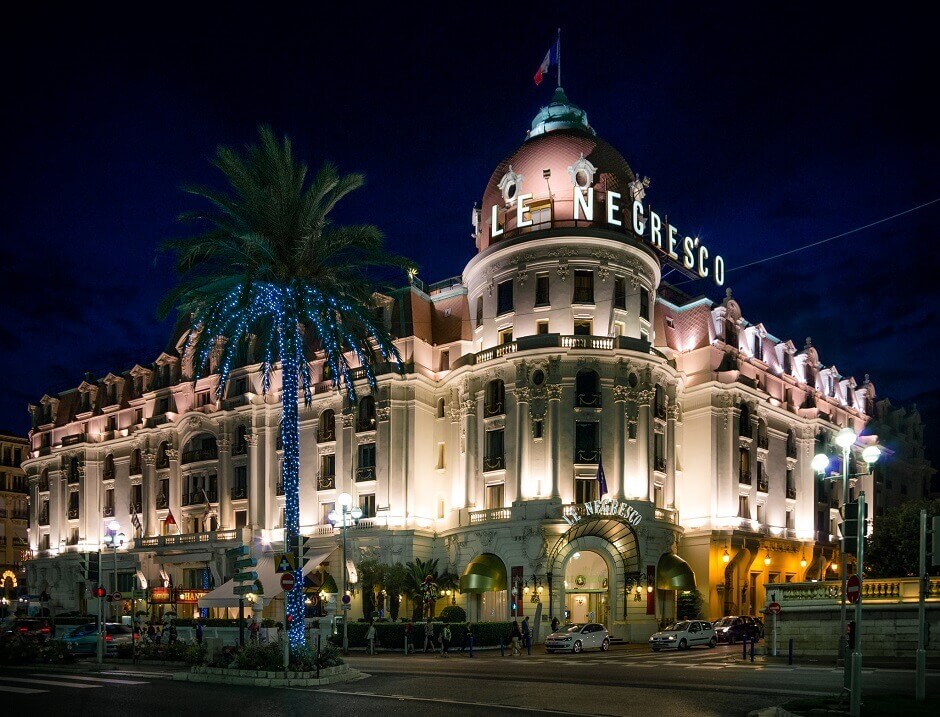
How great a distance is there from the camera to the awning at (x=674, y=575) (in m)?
54.2

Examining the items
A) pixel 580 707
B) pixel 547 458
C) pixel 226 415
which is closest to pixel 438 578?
pixel 547 458

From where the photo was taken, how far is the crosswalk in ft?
80.0

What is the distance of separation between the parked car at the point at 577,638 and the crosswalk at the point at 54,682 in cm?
2094

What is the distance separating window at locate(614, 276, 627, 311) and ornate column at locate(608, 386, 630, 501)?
18.4 ft

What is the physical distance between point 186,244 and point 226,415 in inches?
1597

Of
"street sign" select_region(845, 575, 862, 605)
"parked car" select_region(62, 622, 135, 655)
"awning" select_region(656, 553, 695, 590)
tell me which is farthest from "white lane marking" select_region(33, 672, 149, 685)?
"awning" select_region(656, 553, 695, 590)

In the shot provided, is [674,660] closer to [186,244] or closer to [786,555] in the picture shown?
[186,244]

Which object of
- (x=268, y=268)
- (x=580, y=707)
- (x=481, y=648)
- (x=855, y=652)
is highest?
(x=268, y=268)

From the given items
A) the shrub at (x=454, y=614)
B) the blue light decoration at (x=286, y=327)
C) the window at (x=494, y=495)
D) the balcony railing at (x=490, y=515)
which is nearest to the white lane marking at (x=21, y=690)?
Answer: the blue light decoration at (x=286, y=327)

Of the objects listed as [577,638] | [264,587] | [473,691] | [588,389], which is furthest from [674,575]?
[473,691]

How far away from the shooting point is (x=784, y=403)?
70000mm

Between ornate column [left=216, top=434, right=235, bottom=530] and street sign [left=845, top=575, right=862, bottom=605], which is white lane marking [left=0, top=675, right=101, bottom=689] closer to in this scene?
street sign [left=845, top=575, right=862, bottom=605]

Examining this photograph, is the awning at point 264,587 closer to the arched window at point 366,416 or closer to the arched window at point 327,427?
the arched window at point 327,427

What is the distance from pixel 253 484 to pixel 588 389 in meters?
27.7
